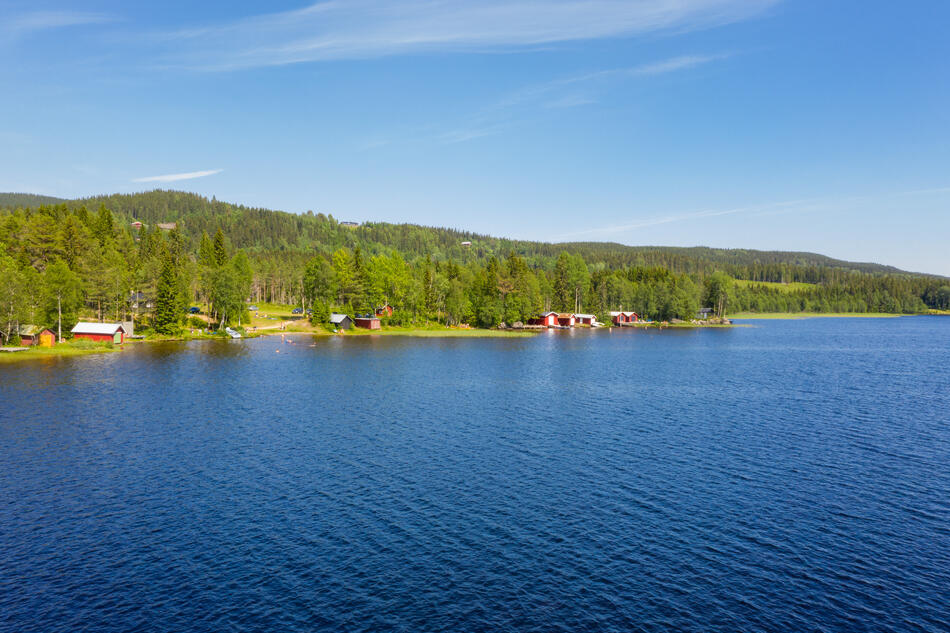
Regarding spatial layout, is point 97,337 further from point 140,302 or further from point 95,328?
point 140,302

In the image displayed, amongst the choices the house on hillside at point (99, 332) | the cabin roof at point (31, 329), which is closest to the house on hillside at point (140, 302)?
the house on hillside at point (99, 332)

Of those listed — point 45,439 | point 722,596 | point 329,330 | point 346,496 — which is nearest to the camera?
point 722,596

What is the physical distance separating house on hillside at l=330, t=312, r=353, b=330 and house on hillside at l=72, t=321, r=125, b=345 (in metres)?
61.5

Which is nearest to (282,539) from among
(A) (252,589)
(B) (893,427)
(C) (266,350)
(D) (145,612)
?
(A) (252,589)

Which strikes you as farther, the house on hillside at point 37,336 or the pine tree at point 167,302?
the pine tree at point 167,302

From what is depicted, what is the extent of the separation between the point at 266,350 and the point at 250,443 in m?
78.4

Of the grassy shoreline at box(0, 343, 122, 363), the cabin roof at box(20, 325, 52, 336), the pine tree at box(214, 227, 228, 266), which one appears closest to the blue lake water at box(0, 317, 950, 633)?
the grassy shoreline at box(0, 343, 122, 363)

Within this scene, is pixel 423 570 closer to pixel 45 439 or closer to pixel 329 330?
pixel 45 439

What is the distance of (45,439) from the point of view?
49906 mm

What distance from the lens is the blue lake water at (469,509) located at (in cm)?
2541

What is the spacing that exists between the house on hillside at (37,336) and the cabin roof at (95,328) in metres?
6.49

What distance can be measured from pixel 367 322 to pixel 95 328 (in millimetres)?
77221

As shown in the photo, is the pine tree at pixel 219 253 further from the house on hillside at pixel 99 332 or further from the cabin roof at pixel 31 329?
the cabin roof at pixel 31 329

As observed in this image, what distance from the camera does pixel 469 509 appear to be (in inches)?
1428
